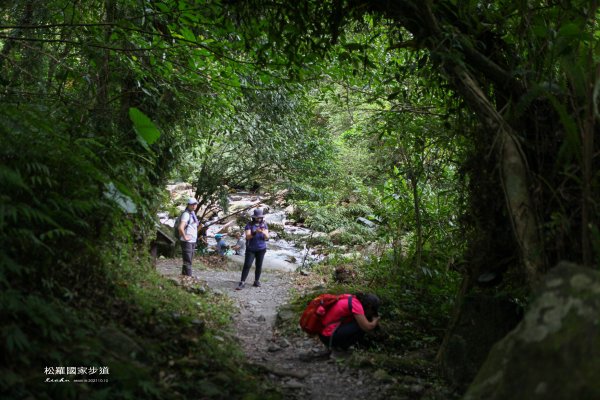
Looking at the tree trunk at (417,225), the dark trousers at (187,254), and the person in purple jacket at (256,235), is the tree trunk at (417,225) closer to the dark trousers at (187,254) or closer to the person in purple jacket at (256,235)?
the person in purple jacket at (256,235)

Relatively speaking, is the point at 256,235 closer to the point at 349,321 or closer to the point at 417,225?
the point at 417,225

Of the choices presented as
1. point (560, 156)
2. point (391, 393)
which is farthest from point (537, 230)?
point (391, 393)

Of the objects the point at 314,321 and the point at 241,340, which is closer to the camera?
the point at 314,321

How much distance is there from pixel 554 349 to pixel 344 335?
3.75m

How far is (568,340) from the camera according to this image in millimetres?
2354

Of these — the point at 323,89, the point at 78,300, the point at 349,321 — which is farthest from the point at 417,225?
the point at 78,300

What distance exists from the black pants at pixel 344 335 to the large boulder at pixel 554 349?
3.16 metres

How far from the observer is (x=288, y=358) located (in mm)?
6043

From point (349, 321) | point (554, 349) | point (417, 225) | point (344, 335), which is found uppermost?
point (417, 225)

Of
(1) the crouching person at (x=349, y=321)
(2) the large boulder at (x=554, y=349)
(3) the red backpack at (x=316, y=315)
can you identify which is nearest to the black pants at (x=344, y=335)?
(1) the crouching person at (x=349, y=321)

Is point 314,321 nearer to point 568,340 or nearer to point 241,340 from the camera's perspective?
point 241,340

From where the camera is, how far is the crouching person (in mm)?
5914

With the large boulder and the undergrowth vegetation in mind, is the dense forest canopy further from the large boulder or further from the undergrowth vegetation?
the large boulder

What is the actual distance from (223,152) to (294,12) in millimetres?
9323
